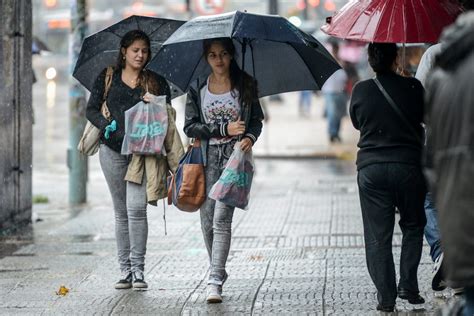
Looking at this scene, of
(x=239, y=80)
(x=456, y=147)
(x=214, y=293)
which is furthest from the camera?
(x=239, y=80)

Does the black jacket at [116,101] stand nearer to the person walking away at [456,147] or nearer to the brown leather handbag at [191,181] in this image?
the brown leather handbag at [191,181]

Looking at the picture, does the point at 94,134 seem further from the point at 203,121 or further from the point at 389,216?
the point at 389,216

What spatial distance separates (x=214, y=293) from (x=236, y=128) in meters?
1.13

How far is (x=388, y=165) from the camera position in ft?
25.1

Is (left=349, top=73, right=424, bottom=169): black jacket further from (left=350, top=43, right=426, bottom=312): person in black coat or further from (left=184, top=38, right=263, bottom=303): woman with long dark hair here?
(left=184, top=38, right=263, bottom=303): woman with long dark hair

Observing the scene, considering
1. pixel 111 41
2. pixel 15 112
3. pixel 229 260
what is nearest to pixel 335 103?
pixel 15 112

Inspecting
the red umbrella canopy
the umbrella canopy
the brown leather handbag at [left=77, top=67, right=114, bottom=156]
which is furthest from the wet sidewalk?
the red umbrella canopy

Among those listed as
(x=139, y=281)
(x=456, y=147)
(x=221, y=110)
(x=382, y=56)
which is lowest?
(x=139, y=281)

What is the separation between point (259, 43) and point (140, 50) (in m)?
0.87

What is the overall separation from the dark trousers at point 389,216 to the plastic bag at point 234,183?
37.4 inches

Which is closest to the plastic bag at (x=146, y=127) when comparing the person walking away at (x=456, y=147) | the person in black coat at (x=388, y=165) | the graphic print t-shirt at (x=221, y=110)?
the graphic print t-shirt at (x=221, y=110)

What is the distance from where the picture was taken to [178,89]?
9.24 meters

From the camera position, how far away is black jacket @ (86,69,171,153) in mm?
8898

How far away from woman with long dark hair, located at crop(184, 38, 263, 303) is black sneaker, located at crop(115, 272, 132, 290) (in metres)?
0.80
